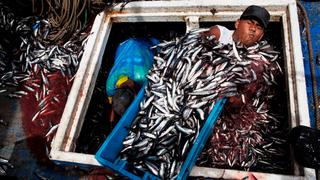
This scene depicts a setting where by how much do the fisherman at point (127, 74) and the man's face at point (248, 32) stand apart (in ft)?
4.86

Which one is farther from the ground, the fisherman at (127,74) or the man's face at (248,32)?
the man's face at (248,32)

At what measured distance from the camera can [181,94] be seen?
4.58m

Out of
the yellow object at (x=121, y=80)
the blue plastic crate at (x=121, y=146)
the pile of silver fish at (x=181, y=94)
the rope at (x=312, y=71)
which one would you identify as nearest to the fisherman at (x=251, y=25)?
the pile of silver fish at (x=181, y=94)

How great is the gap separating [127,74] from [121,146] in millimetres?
1254

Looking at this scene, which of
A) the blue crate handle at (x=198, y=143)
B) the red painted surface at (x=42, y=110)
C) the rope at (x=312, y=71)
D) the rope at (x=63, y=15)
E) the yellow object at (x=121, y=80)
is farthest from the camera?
the rope at (x=63, y=15)

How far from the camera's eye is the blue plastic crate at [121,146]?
3.99 m

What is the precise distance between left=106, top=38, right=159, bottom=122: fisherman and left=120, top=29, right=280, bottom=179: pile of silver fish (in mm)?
381

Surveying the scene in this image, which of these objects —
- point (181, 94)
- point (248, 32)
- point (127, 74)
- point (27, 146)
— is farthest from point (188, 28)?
point (27, 146)

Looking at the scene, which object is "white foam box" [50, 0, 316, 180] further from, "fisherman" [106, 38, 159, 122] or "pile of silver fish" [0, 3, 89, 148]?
"pile of silver fish" [0, 3, 89, 148]

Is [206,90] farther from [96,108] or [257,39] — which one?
[96,108]

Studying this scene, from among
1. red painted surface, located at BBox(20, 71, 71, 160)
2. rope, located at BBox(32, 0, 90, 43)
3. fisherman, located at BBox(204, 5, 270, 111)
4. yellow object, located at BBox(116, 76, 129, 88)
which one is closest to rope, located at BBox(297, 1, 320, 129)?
fisherman, located at BBox(204, 5, 270, 111)

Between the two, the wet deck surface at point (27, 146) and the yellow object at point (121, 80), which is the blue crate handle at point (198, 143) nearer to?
the wet deck surface at point (27, 146)

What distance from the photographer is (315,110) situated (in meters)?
4.84

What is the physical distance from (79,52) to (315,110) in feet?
12.6
